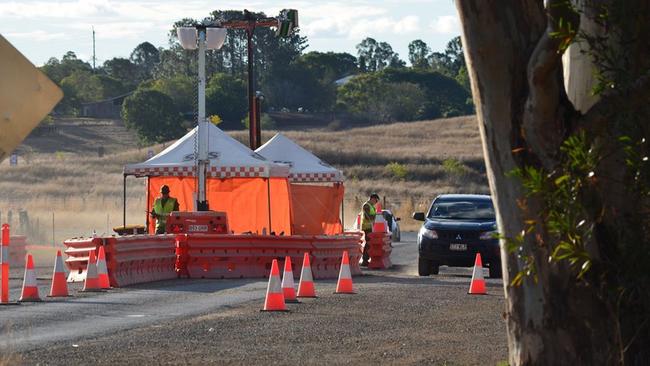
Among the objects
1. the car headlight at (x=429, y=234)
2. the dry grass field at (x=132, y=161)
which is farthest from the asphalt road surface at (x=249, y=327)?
the dry grass field at (x=132, y=161)

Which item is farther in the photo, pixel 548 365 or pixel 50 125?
pixel 50 125

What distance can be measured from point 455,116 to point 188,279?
113490mm

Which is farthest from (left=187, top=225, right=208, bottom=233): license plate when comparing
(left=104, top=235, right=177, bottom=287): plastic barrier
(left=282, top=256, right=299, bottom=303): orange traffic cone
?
(left=282, top=256, right=299, bottom=303): orange traffic cone

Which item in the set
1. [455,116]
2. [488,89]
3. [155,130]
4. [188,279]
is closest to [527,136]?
[488,89]

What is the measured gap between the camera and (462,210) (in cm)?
2719

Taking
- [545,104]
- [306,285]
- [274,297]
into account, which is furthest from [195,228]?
[545,104]

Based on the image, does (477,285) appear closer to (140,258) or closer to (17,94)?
(140,258)

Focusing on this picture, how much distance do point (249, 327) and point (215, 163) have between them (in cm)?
1443

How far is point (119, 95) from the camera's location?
138000 mm

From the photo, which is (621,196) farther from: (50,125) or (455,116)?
(455,116)

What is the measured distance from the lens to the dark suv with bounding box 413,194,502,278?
2567 centimetres

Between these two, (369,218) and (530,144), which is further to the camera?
(369,218)

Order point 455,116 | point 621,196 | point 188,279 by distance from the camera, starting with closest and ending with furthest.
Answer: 1. point 621,196
2. point 188,279
3. point 455,116

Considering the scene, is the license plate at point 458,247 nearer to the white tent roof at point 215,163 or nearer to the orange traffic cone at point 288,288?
the white tent roof at point 215,163
